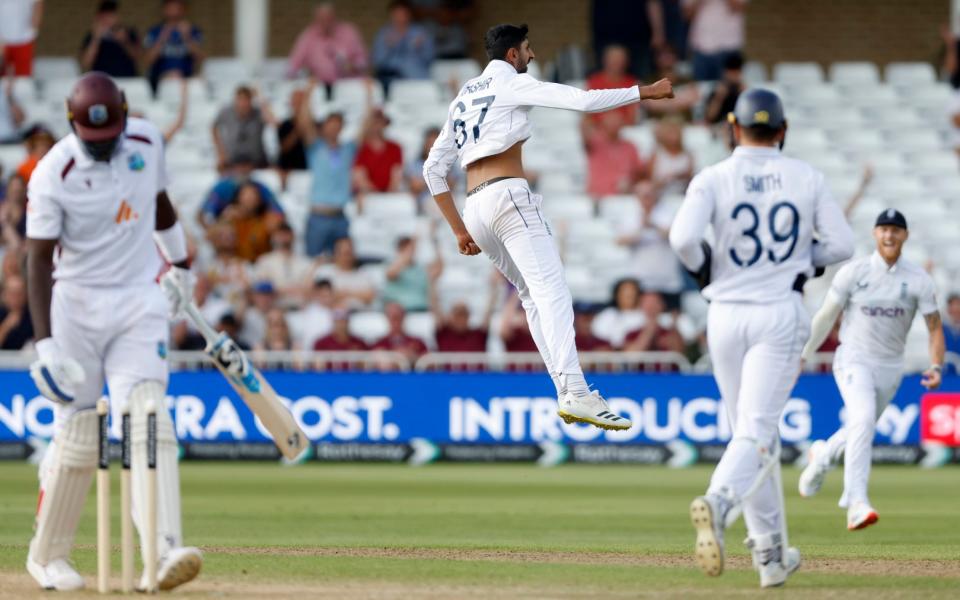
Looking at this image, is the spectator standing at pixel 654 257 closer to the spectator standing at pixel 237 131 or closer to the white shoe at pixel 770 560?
the spectator standing at pixel 237 131

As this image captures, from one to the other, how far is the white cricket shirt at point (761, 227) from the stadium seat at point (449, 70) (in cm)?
1498

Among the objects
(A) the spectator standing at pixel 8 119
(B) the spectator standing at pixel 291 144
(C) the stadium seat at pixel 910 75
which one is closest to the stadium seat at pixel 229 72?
(B) the spectator standing at pixel 291 144

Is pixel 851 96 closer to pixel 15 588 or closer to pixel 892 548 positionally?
pixel 892 548

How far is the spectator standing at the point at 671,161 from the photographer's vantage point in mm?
19484

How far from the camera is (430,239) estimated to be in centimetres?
1952

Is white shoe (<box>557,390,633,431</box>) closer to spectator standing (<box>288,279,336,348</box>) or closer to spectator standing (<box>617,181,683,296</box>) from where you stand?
spectator standing (<box>288,279,336,348</box>)

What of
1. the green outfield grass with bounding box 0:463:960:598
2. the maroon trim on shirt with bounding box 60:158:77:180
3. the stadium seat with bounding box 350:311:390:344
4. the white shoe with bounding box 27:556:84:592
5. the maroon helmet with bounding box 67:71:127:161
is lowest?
the green outfield grass with bounding box 0:463:960:598

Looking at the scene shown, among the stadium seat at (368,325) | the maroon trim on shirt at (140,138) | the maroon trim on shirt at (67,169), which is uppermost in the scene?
the maroon trim on shirt at (140,138)

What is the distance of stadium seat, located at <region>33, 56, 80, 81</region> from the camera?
77.7ft

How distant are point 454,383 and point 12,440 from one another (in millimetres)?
4401

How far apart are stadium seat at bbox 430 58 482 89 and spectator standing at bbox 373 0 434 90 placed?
33 centimetres

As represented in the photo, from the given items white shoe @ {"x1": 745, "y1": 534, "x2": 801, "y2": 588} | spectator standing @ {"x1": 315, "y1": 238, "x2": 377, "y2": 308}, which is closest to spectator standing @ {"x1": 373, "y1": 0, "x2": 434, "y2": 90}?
spectator standing @ {"x1": 315, "y1": 238, "x2": 377, "y2": 308}

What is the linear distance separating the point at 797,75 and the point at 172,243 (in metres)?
16.5

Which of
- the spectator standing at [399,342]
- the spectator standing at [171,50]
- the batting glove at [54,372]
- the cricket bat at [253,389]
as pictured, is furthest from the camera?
the spectator standing at [171,50]
